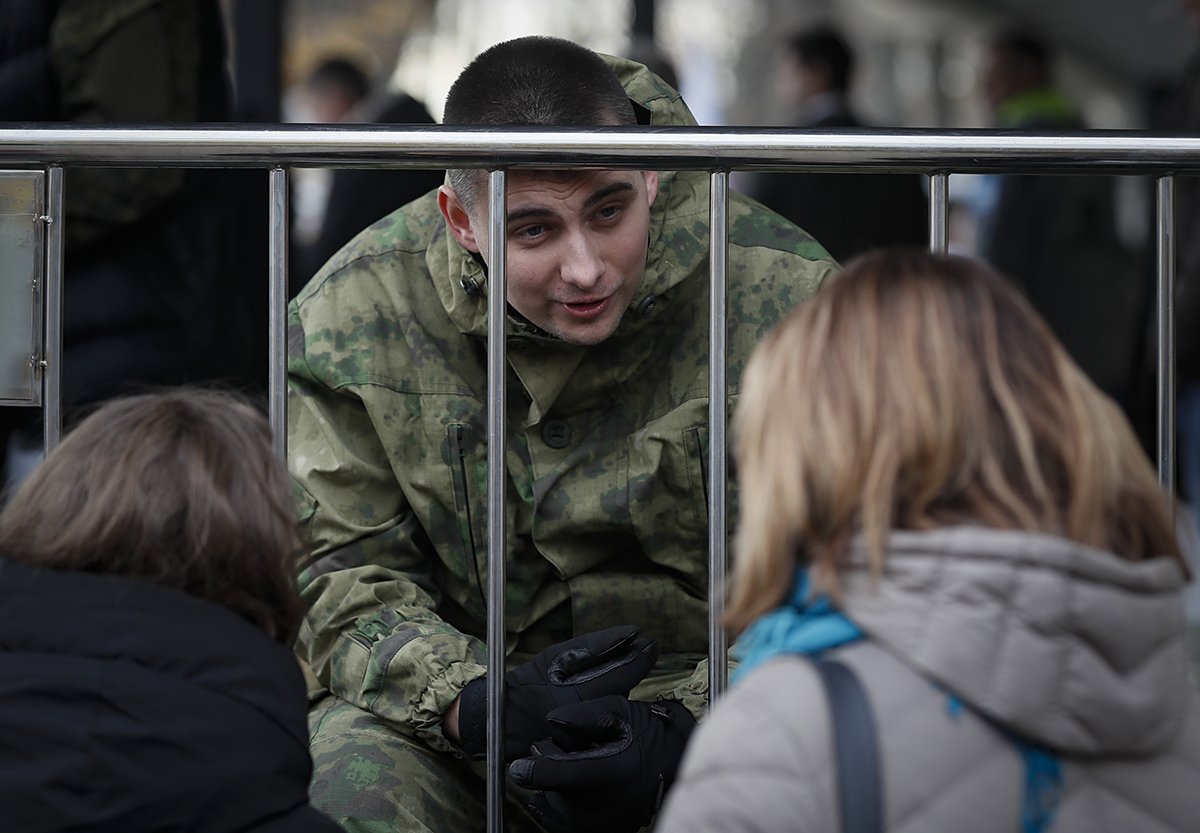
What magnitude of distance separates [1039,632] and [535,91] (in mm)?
1642

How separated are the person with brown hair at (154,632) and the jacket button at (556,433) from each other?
0.91 metres

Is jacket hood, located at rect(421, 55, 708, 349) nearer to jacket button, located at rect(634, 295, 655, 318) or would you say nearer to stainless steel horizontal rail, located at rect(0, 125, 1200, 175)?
jacket button, located at rect(634, 295, 655, 318)

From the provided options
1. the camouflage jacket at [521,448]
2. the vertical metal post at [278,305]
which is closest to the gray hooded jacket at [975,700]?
the vertical metal post at [278,305]

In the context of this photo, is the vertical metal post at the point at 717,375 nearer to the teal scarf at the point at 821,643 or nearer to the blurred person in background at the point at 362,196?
the teal scarf at the point at 821,643

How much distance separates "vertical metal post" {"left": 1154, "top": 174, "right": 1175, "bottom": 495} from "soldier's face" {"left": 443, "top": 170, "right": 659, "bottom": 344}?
80cm

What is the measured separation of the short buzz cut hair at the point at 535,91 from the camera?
2.75 metres

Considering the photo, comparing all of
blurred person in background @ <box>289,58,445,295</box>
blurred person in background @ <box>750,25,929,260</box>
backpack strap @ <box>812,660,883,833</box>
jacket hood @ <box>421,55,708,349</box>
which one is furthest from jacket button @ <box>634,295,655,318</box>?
blurred person in background @ <box>750,25,929,260</box>

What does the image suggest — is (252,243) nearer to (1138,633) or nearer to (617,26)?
(1138,633)

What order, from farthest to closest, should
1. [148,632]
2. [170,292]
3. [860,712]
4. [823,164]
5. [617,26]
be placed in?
[617,26] → [170,292] → [823,164] → [148,632] → [860,712]

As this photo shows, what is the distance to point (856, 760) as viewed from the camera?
1.38m

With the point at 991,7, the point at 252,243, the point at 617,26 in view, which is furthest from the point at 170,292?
the point at 991,7

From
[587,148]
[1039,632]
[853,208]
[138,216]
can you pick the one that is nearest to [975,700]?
[1039,632]

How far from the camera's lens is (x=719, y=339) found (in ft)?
7.33

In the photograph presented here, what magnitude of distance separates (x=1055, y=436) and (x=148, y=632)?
2.90ft
